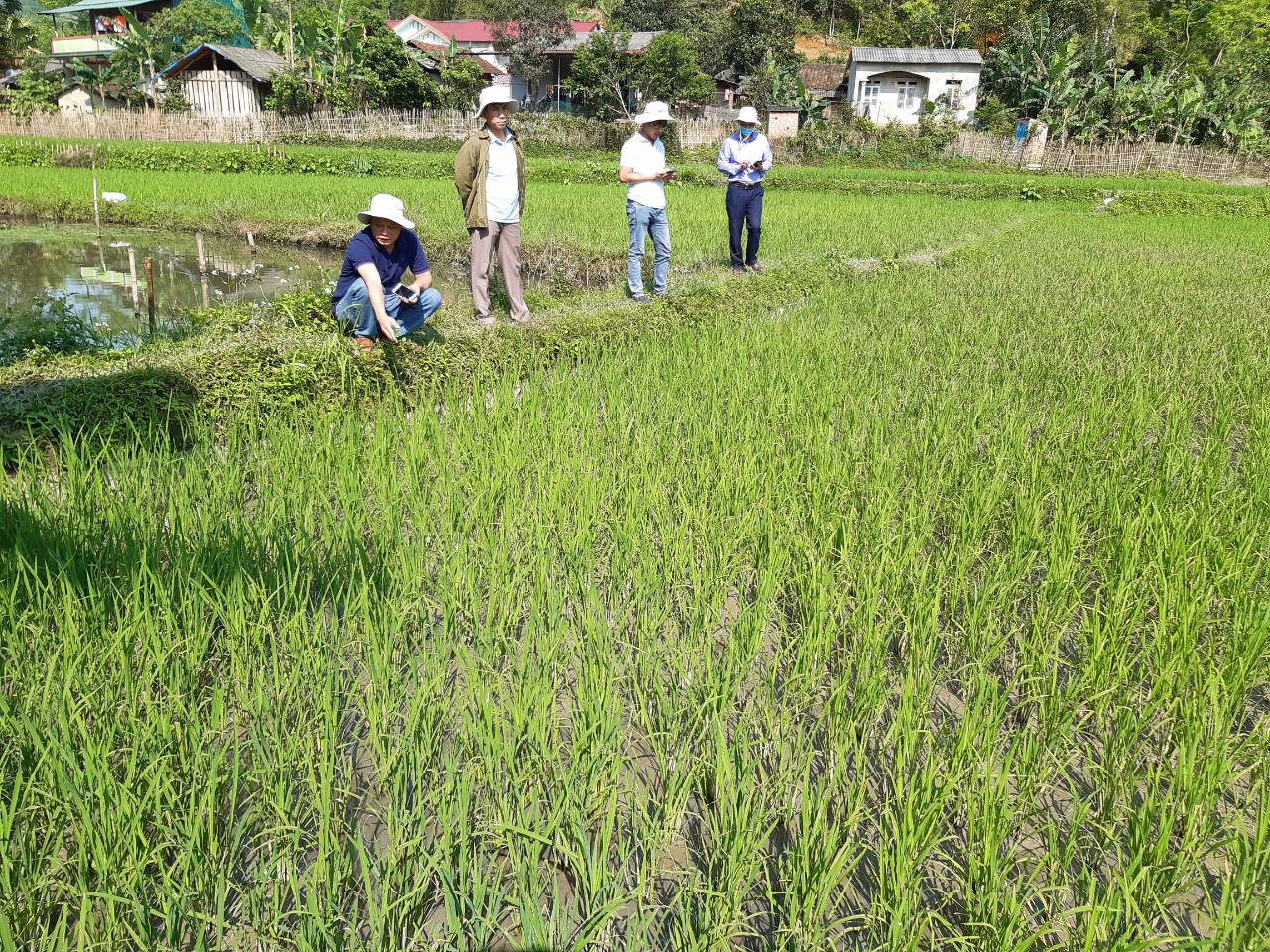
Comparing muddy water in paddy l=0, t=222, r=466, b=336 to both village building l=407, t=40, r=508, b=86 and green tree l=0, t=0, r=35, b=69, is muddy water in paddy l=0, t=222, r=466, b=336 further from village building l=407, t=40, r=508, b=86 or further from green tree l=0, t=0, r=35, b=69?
green tree l=0, t=0, r=35, b=69

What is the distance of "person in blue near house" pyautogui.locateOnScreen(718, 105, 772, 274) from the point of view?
22.9 feet

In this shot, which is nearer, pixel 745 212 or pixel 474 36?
pixel 745 212

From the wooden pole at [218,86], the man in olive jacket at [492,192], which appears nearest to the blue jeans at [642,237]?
the man in olive jacket at [492,192]

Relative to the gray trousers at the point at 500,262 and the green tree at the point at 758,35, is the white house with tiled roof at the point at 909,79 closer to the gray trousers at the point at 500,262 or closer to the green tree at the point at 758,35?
the green tree at the point at 758,35

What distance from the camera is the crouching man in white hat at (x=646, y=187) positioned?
19.1 feet

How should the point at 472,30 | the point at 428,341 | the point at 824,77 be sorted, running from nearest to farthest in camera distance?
1. the point at 428,341
2. the point at 824,77
3. the point at 472,30

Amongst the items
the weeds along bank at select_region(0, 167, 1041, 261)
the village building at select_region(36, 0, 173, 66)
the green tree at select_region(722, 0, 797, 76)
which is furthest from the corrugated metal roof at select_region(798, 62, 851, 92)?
the village building at select_region(36, 0, 173, 66)

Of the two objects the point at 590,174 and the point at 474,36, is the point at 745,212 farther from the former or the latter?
the point at 474,36

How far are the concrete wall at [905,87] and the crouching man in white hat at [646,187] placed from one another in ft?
96.3

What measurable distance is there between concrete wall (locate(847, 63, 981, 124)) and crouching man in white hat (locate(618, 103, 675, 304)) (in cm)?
2934

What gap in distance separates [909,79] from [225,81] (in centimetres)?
2405

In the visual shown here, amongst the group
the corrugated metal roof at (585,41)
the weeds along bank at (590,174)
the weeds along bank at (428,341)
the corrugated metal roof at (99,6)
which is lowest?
the weeds along bank at (428,341)

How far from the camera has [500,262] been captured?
17.6ft

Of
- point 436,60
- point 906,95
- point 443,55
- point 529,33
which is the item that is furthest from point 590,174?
point 906,95
